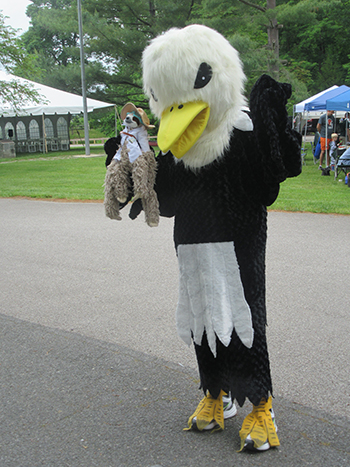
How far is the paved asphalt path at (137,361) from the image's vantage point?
2.37 m

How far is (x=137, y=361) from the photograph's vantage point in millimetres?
3297

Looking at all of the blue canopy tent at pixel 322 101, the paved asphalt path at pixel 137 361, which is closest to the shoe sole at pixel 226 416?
the paved asphalt path at pixel 137 361

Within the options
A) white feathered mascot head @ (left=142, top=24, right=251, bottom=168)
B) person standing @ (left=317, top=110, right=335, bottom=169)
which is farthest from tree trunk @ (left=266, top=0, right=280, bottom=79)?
white feathered mascot head @ (left=142, top=24, right=251, bottom=168)

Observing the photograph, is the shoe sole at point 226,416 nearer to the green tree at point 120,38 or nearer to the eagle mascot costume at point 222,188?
the eagle mascot costume at point 222,188

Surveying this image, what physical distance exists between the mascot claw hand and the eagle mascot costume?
0.14 metres

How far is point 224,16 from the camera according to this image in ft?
69.2

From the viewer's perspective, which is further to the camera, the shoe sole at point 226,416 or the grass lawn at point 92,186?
the grass lawn at point 92,186

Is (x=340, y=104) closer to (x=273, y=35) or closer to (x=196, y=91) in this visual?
(x=273, y=35)

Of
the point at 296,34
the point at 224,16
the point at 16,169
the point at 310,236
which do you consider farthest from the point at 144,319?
the point at 296,34

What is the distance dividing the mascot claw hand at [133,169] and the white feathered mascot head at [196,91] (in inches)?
10.2

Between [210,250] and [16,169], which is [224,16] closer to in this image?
[16,169]

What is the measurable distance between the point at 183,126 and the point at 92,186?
10.8 meters

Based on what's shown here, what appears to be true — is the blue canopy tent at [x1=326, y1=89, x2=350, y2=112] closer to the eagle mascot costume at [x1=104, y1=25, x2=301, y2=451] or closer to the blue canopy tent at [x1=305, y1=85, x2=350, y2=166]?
the blue canopy tent at [x1=305, y1=85, x2=350, y2=166]

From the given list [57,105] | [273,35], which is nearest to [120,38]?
[57,105]
